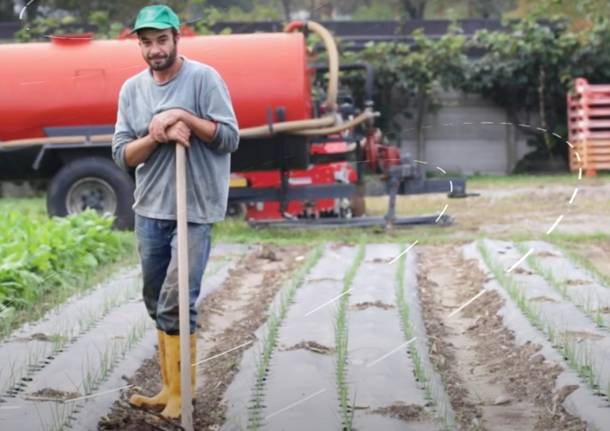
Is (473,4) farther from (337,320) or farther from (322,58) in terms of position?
(322,58)

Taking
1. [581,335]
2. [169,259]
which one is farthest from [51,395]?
[581,335]

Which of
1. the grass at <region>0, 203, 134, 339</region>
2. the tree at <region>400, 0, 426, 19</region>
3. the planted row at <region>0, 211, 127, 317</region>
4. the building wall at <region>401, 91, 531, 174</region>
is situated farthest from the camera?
the building wall at <region>401, 91, 531, 174</region>

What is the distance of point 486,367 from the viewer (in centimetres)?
609

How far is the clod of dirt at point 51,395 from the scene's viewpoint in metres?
4.93

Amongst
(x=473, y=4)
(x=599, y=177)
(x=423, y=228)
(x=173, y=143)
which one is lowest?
(x=423, y=228)

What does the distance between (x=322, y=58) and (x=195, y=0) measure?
10150mm

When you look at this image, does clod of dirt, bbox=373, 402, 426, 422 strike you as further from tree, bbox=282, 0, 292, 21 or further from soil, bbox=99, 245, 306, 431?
tree, bbox=282, 0, 292, 21

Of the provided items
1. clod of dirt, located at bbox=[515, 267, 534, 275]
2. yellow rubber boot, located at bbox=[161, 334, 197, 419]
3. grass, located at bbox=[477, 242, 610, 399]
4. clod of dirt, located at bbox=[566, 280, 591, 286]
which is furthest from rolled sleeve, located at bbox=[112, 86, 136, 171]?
clod of dirt, located at bbox=[515, 267, 534, 275]

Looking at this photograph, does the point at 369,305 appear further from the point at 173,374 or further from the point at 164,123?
the point at 164,123

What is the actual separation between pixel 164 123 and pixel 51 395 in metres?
1.27

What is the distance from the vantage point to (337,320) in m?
6.71

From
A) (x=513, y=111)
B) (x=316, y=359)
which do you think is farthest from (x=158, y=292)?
(x=513, y=111)

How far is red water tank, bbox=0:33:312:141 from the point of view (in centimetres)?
1052

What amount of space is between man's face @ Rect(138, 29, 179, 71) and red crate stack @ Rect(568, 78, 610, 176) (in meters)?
3.98
